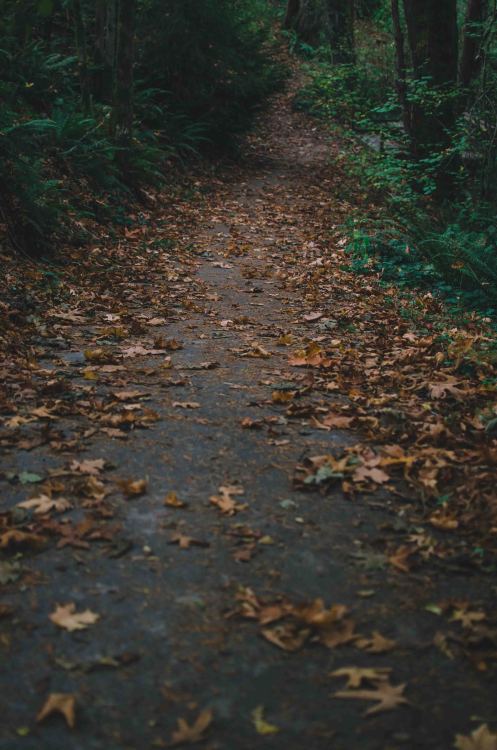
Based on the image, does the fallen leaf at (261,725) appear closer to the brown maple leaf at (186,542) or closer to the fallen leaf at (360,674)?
the fallen leaf at (360,674)

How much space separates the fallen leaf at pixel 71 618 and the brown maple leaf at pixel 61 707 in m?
0.35

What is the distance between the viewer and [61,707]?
2301 mm

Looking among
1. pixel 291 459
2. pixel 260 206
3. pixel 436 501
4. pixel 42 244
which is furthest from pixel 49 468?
pixel 260 206

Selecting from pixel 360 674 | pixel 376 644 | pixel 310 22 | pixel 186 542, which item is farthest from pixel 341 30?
pixel 360 674

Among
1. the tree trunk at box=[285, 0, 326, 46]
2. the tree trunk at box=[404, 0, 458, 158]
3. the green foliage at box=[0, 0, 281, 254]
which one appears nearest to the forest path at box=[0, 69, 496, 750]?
the green foliage at box=[0, 0, 281, 254]

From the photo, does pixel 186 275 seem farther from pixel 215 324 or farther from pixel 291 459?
pixel 291 459

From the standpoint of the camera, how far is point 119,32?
428 inches

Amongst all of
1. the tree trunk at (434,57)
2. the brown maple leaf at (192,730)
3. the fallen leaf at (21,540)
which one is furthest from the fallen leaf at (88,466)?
the tree trunk at (434,57)

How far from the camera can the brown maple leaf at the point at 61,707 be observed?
227 centimetres

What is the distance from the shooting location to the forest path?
234 cm

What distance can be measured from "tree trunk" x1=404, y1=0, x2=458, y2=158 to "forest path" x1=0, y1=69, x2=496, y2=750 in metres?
6.91

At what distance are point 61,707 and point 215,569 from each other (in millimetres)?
914

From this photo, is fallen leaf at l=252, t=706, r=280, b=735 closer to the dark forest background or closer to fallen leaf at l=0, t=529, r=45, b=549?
fallen leaf at l=0, t=529, r=45, b=549

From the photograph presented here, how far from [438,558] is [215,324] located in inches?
156
